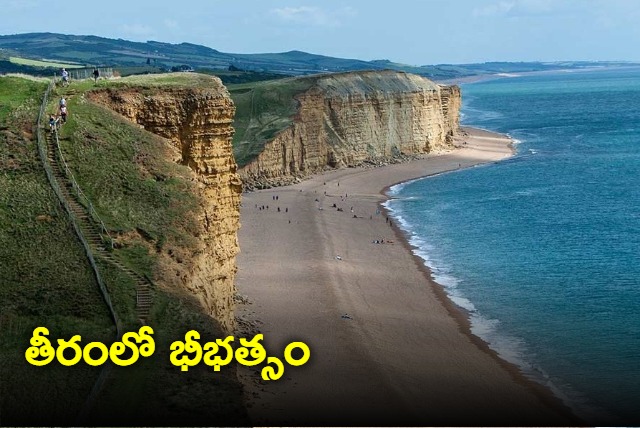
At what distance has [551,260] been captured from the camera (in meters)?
57.0

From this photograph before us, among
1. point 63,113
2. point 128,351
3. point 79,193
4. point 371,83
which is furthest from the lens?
point 371,83

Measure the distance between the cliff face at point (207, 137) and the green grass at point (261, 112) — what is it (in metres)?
55.1

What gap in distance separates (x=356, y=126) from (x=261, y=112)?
12.8 metres

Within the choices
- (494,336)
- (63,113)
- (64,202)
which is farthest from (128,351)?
(494,336)

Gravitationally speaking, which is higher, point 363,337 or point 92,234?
point 92,234

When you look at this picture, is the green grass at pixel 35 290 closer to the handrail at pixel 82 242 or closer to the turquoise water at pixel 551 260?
the handrail at pixel 82 242

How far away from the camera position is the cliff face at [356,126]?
98.5 metres

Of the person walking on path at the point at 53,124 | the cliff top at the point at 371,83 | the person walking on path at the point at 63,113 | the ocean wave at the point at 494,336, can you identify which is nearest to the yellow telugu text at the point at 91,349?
the person walking on path at the point at 53,124

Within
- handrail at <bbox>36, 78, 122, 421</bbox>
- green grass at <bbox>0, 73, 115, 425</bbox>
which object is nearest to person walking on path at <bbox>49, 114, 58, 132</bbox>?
handrail at <bbox>36, 78, 122, 421</bbox>

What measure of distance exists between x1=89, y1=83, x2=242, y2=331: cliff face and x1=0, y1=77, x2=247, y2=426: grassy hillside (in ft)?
4.87

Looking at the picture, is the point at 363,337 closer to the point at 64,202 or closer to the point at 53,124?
the point at 64,202

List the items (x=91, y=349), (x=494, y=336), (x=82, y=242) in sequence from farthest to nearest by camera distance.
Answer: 1. (x=494, y=336)
2. (x=82, y=242)
3. (x=91, y=349)

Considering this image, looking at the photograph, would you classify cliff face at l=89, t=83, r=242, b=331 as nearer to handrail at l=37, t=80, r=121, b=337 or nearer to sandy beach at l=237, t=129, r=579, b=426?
handrail at l=37, t=80, r=121, b=337

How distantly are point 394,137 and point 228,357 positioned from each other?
94.1 metres
